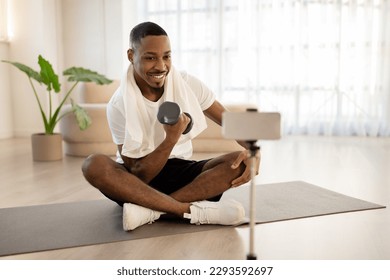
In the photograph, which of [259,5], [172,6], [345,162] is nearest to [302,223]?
[345,162]

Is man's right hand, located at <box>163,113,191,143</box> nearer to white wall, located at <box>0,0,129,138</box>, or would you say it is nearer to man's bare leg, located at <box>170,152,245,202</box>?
man's bare leg, located at <box>170,152,245,202</box>

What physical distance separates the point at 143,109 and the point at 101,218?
0.51 meters

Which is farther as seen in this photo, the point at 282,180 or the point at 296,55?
the point at 296,55

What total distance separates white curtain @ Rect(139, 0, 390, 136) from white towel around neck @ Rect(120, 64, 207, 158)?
3.51 meters

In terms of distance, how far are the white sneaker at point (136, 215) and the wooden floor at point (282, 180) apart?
10 centimetres

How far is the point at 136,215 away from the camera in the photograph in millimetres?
1648

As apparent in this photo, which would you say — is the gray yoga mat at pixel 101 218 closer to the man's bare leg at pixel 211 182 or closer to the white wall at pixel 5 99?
the man's bare leg at pixel 211 182

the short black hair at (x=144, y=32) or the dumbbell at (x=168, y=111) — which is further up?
the short black hair at (x=144, y=32)

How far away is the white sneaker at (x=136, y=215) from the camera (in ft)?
5.32

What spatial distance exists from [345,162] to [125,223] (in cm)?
218

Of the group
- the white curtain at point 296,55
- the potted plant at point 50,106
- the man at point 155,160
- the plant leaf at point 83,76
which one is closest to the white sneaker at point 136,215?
the man at point 155,160

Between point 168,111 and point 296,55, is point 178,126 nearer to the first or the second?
point 168,111

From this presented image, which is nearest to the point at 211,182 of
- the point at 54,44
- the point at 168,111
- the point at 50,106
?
the point at 168,111
